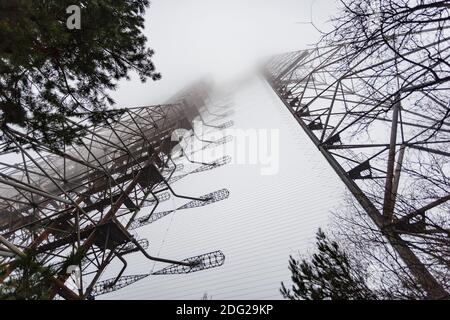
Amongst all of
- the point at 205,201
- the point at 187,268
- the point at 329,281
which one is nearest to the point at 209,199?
the point at 205,201

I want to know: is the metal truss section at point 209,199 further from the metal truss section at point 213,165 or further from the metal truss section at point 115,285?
the metal truss section at point 115,285

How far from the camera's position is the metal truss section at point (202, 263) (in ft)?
26.8

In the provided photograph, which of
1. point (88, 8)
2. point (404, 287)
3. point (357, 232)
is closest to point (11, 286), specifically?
point (88, 8)

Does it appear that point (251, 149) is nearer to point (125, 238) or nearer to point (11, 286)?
point (125, 238)

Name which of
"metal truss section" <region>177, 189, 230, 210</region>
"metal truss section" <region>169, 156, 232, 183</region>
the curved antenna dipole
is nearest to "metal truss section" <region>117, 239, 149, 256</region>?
the curved antenna dipole

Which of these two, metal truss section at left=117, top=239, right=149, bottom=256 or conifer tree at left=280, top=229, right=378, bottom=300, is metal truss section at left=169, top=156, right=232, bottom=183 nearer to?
metal truss section at left=117, top=239, right=149, bottom=256

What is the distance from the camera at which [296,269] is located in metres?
4.29

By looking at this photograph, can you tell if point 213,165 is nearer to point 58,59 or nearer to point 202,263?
point 202,263

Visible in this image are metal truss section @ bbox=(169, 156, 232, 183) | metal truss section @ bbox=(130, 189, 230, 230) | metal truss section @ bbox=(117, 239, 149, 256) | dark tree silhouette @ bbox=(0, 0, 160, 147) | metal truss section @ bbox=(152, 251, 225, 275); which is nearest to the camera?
dark tree silhouette @ bbox=(0, 0, 160, 147)

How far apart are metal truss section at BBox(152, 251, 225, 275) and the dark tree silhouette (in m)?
5.49

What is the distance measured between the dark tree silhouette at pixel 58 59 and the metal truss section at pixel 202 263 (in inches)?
216

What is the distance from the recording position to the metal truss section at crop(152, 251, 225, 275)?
8172 mm
